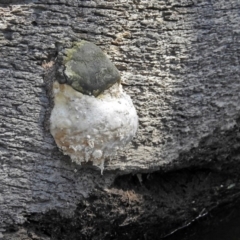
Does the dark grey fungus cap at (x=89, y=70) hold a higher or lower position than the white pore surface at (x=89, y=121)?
higher

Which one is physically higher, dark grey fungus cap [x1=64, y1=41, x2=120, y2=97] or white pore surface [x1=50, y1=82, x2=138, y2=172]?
dark grey fungus cap [x1=64, y1=41, x2=120, y2=97]

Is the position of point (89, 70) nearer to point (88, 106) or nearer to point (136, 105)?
point (88, 106)

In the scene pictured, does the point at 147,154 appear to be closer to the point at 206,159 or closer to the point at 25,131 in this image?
the point at 206,159

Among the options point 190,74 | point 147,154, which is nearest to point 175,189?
point 147,154

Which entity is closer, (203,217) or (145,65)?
(145,65)
